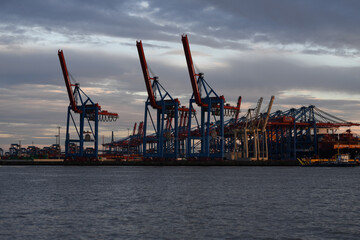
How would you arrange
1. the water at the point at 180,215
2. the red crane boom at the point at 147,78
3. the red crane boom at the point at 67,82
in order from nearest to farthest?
the water at the point at 180,215
the red crane boom at the point at 147,78
the red crane boom at the point at 67,82

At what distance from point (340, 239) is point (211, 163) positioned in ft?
341

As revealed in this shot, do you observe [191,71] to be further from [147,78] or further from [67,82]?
[67,82]

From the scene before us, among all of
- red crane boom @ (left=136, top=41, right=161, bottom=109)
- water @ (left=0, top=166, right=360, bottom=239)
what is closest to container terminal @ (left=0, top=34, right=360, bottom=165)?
red crane boom @ (left=136, top=41, right=161, bottom=109)

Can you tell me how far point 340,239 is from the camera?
79.6ft

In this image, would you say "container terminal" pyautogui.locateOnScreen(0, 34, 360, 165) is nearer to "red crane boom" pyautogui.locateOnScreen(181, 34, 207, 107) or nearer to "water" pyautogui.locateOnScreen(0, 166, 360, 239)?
"red crane boom" pyautogui.locateOnScreen(181, 34, 207, 107)

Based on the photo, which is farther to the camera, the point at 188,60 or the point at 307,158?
the point at 307,158

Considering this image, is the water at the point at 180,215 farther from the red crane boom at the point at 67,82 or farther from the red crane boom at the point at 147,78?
the red crane boom at the point at 67,82

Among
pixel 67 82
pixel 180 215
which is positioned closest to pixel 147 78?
pixel 67 82

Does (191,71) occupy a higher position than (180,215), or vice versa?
(191,71)

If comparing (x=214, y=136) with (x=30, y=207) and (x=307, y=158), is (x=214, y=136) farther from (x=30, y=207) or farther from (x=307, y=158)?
(x=30, y=207)

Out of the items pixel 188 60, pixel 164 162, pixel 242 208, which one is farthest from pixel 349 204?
pixel 164 162

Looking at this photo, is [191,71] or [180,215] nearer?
[180,215]

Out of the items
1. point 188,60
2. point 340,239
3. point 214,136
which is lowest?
point 340,239

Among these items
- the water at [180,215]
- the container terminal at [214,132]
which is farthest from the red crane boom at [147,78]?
the water at [180,215]
